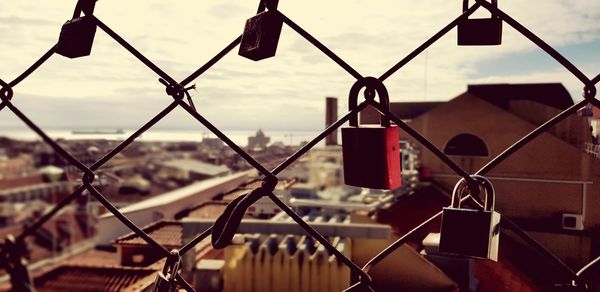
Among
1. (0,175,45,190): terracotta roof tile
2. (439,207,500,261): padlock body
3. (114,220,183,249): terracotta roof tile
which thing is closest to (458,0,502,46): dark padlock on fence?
(439,207,500,261): padlock body

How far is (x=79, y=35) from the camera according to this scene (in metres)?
0.99

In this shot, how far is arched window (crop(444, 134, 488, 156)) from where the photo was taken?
9.02 metres

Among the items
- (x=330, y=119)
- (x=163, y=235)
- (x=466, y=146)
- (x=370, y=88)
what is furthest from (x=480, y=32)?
(x=163, y=235)

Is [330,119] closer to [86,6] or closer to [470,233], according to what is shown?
[86,6]

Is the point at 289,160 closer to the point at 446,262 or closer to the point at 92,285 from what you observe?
the point at 446,262

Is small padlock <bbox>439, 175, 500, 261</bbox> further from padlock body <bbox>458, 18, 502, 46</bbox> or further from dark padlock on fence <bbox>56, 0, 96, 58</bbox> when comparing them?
dark padlock on fence <bbox>56, 0, 96, 58</bbox>

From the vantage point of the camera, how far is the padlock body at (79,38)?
989 mm

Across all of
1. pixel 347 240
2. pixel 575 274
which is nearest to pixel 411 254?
pixel 347 240

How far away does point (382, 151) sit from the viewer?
0.81 m

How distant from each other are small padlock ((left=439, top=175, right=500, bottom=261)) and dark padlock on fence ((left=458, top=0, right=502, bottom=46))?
22cm

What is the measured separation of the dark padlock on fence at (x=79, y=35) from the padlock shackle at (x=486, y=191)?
782 mm

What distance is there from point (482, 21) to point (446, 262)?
9.57ft

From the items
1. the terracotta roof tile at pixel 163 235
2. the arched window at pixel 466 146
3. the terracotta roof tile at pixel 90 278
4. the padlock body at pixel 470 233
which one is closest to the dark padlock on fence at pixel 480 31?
the padlock body at pixel 470 233

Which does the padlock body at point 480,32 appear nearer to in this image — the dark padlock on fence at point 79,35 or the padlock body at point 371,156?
the padlock body at point 371,156
